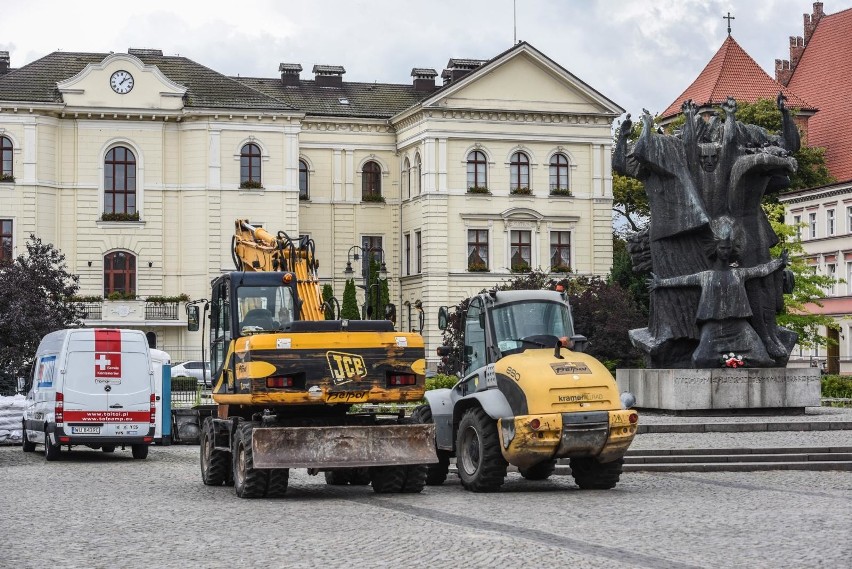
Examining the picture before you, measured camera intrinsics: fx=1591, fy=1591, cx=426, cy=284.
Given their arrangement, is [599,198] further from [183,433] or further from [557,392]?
[557,392]

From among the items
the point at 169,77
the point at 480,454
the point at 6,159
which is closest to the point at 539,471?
the point at 480,454

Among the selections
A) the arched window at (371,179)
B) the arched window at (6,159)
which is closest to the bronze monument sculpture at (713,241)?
the arched window at (6,159)

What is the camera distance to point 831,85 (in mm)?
91688

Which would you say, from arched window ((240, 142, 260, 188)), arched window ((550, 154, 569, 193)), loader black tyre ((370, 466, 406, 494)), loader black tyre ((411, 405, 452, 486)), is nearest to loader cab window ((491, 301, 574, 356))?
loader black tyre ((411, 405, 452, 486))

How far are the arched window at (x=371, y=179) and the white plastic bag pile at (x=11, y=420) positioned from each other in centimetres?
4409

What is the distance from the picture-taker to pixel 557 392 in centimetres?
1980

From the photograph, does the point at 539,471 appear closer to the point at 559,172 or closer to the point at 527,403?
the point at 527,403

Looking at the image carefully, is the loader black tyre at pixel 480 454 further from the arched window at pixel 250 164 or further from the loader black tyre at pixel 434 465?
the arched window at pixel 250 164

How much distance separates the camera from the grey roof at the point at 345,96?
78.9 meters

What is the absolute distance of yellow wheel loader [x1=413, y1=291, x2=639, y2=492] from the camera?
64.7 ft

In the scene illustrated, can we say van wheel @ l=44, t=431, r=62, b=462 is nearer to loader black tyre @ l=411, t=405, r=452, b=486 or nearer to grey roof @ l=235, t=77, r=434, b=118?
loader black tyre @ l=411, t=405, r=452, b=486

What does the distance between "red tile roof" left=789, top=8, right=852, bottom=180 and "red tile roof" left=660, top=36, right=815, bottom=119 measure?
1232 millimetres

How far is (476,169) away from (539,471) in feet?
179

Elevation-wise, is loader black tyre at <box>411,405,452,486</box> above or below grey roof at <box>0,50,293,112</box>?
below
